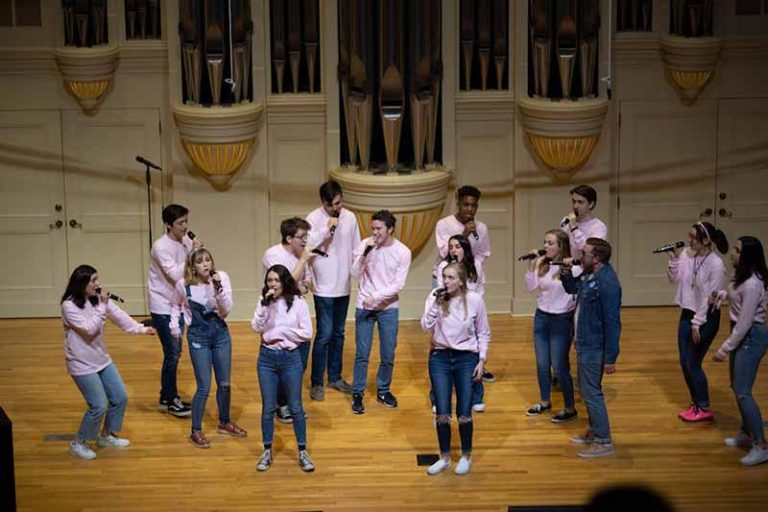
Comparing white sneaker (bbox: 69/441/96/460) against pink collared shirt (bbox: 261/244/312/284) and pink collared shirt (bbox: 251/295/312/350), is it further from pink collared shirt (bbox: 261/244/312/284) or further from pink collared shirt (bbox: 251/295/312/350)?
pink collared shirt (bbox: 261/244/312/284)

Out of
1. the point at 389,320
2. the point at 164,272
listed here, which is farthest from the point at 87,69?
the point at 389,320

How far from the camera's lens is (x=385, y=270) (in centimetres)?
809

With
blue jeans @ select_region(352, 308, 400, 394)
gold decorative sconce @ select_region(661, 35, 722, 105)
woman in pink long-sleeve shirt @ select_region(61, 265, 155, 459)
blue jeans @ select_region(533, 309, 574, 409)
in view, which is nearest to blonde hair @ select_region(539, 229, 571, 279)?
blue jeans @ select_region(533, 309, 574, 409)

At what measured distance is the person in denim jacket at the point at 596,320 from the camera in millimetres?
7176

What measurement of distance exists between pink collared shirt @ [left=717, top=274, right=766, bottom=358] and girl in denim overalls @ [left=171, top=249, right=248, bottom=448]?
2.80 meters

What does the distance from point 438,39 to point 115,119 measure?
2.67 m

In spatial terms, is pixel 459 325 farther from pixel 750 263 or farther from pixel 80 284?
pixel 80 284

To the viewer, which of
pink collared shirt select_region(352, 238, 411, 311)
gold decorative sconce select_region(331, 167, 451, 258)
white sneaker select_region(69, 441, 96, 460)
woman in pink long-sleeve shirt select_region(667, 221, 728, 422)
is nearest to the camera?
white sneaker select_region(69, 441, 96, 460)

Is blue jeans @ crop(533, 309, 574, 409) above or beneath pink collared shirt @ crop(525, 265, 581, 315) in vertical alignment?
beneath

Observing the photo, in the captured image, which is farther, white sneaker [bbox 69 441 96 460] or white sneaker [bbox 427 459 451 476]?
white sneaker [bbox 69 441 96 460]

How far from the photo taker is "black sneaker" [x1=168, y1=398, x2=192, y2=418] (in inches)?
319

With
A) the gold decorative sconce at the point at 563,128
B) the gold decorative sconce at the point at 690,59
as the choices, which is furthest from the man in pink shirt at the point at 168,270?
the gold decorative sconce at the point at 690,59

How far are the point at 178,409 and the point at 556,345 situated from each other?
93.3 inches

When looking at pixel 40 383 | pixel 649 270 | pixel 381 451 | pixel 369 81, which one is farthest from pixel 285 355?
pixel 649 270
